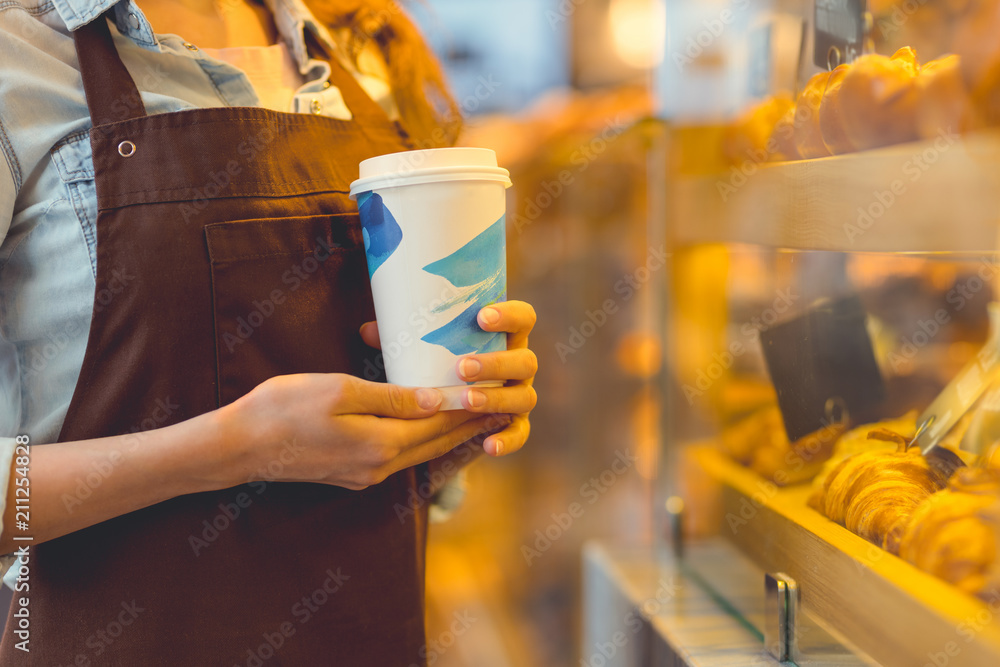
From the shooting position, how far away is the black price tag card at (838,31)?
75 cm

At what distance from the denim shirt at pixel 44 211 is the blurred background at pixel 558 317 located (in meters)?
1.15

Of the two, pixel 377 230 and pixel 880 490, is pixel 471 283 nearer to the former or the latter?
pixel 377 230

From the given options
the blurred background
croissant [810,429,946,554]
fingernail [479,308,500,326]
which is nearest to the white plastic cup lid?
fingernail [479,308,500,326]

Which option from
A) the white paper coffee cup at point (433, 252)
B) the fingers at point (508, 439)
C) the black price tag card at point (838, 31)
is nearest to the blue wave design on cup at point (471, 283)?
the white paper coffee cup at point (433, 252)

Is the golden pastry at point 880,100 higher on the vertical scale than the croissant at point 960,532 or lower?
higher

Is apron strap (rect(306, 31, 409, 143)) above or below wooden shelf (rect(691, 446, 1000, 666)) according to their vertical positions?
above

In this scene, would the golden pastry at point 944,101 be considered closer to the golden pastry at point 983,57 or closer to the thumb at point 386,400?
the golden pastry at point 983,57

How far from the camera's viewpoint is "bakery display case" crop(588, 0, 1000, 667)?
1.92ft

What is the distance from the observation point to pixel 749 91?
3.19ft

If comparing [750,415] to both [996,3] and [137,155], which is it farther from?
[137,155]

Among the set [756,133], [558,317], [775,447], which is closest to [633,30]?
[558,317]

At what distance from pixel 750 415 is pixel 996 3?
1.98 ft

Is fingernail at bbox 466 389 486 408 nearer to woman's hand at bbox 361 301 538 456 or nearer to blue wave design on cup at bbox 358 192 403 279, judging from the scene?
woman's hand at bbox 361 301 538 456

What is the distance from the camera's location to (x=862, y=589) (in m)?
0.67
